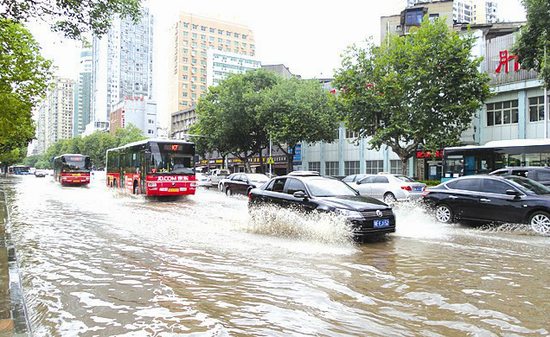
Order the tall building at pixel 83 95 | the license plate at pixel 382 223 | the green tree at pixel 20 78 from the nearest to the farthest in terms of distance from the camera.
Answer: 1. the license plate at pixel 382 223
2. the green tree at pixel 20 78
3. the tall building at pixel 83 95

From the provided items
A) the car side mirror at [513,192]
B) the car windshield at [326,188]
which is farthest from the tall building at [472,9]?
the car windshield at [326,188]

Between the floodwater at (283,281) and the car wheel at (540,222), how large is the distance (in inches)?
12.2

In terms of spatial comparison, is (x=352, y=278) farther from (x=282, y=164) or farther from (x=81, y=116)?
(x=81, y=116)

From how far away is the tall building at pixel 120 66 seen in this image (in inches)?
5817

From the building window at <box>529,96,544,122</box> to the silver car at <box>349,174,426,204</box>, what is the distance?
558 inches

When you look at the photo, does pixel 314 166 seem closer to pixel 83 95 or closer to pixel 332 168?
pixel 332 168

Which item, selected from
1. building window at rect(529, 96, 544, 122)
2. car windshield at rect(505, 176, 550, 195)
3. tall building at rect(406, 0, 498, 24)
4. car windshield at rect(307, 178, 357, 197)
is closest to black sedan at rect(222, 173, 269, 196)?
car windshield at rect(307, 178, 357, 197)

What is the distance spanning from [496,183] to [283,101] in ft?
77.1

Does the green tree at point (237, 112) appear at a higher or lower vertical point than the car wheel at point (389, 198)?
higher

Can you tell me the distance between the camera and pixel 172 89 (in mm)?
106875

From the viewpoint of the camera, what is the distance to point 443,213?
11.3 m

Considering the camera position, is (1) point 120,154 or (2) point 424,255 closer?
(2) point 424,255

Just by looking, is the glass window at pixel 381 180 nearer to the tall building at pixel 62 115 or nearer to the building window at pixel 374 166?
the building window at pixel 374 166

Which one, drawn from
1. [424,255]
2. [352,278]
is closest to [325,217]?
[424,255]
